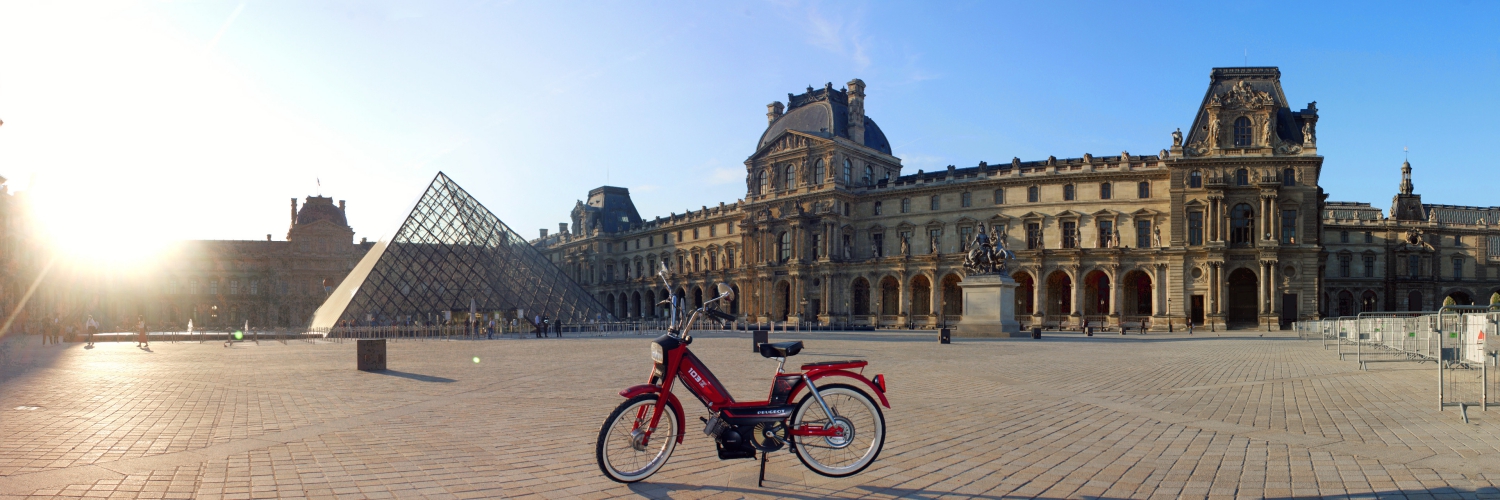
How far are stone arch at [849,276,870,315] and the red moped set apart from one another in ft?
189

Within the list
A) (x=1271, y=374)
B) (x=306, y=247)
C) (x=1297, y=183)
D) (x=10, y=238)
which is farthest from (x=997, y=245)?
(x=306, y=247)

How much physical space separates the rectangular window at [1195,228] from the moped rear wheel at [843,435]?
5056 cm

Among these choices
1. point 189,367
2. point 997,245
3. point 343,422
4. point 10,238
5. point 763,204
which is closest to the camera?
point 343,422

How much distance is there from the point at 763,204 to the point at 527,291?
26.0 metres

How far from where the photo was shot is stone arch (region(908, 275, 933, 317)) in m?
60.6

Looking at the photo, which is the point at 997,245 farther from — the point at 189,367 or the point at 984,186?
the point at 189,367

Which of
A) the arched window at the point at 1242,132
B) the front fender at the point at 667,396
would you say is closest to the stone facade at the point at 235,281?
the arched window at the point at 1242,132

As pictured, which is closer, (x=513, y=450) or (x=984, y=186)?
(x=513, y=450)

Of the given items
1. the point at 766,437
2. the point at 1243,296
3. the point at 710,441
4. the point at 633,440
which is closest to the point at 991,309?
the point at 1243,296

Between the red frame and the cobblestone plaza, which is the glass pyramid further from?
the red frame

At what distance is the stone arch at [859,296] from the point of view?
6344 cm

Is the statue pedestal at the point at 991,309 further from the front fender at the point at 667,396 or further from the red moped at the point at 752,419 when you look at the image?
the front fender at the point at 667,396

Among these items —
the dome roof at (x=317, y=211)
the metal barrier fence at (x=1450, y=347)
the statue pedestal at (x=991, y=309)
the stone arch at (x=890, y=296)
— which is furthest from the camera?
the dome roof at (x=317, y=211)

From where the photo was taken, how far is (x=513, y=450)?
269 inches
